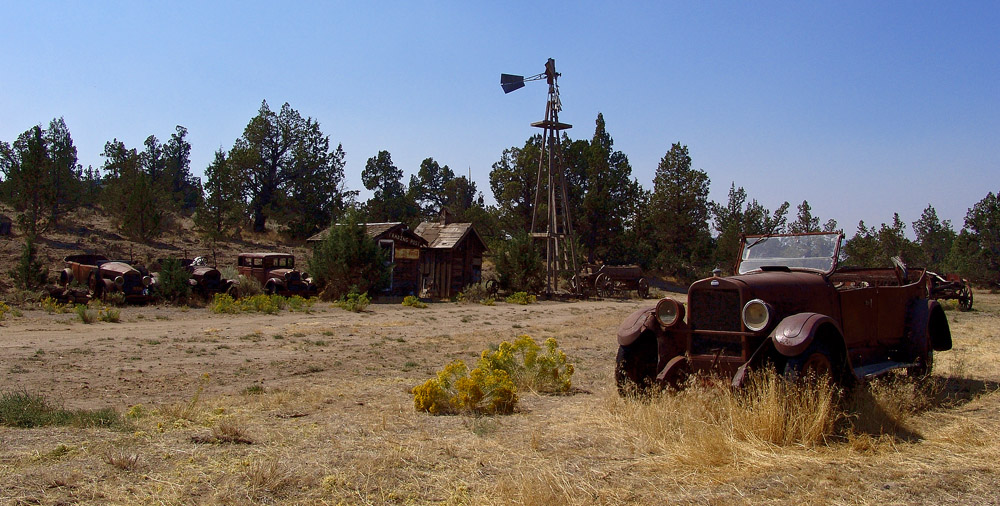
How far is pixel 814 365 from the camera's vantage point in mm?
7027

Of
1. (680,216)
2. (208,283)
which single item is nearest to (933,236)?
(680,216)

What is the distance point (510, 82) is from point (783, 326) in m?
28.5

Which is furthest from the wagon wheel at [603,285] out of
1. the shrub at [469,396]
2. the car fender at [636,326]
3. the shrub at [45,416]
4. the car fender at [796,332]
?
the shrub at [45,416]

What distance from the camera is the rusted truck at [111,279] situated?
2306 cm

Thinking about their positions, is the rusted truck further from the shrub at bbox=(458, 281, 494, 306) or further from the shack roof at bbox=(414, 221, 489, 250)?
the shack roof at bbox=(414, 221, 489, 250)

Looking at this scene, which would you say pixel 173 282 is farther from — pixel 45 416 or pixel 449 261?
pixel 45 416

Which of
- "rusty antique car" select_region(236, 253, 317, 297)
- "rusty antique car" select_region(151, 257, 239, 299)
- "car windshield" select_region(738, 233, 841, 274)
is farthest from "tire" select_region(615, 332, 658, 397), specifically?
"rusty antique car" select_region(236, 253, 317, 297)

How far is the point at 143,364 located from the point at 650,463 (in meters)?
9.09

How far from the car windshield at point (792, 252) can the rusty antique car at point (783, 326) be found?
1 cm

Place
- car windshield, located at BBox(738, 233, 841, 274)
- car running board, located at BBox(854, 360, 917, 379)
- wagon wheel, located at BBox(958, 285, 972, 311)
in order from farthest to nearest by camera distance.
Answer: wagon wheel, located at BBox(958, 285, 972, 311) < car windshield, located at BBox(738, 233, 841, 274) < car running board, located at BBox(854, 360, 917, 379)

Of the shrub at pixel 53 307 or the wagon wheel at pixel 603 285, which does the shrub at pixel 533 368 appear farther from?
the wagon wheel at pixel 603 285

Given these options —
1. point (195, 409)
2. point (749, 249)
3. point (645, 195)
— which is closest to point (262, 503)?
point (195, 409)

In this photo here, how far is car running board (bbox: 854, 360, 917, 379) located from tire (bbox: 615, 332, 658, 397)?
2137 mm

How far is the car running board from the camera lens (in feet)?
25.4
